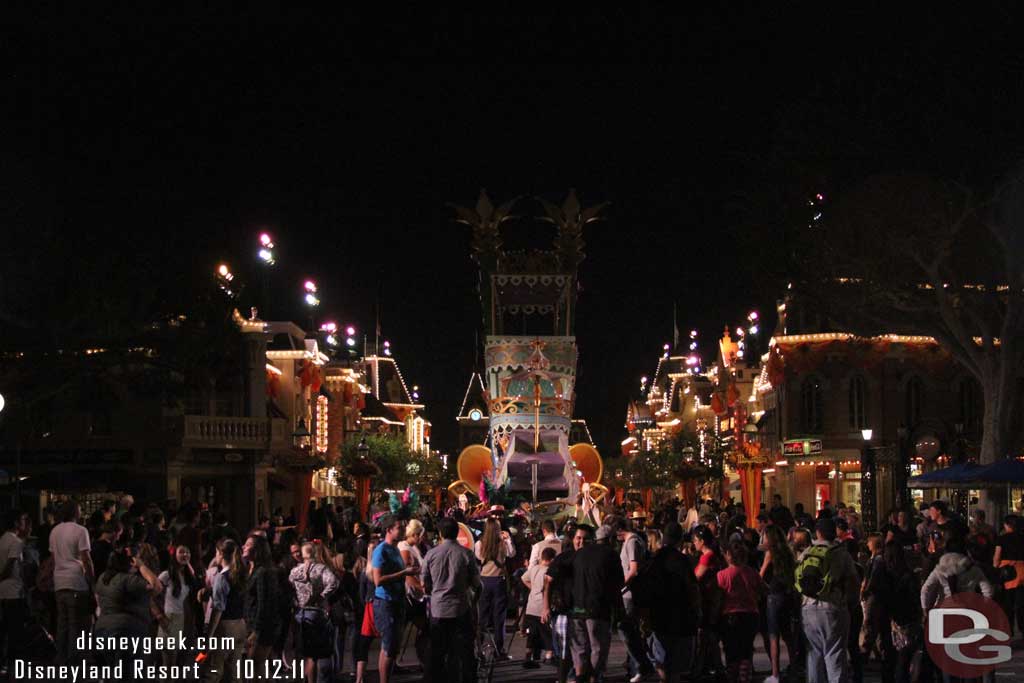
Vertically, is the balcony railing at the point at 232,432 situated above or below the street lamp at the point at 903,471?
above

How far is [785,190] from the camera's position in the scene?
100 ft

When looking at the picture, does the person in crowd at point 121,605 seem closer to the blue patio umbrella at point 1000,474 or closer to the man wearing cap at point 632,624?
the man wearing cap at point 632,624

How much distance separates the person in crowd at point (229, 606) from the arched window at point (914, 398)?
1781 inches

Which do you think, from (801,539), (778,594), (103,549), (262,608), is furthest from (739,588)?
(103,549)

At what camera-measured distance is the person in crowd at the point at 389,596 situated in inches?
550

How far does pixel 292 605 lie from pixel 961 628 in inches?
248

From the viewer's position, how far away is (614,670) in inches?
662

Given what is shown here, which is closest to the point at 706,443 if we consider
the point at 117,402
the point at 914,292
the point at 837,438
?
the point at 837,438

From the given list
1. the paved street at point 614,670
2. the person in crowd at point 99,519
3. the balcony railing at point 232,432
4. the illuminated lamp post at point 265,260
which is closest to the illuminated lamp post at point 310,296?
the illuminated lamp post at point 265,260

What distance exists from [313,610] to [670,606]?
3.35m

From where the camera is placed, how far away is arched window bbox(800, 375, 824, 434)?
182 feet

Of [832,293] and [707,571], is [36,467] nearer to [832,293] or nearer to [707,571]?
[832,293]

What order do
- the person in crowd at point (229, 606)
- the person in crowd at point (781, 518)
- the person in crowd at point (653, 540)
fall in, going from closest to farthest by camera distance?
the person in crowd at point (229, 606) < the person in crowd at point (653, 540) < the person in crowd at point (781, 518)

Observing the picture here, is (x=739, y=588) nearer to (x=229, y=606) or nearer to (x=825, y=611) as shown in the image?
(x=825, y=611)
